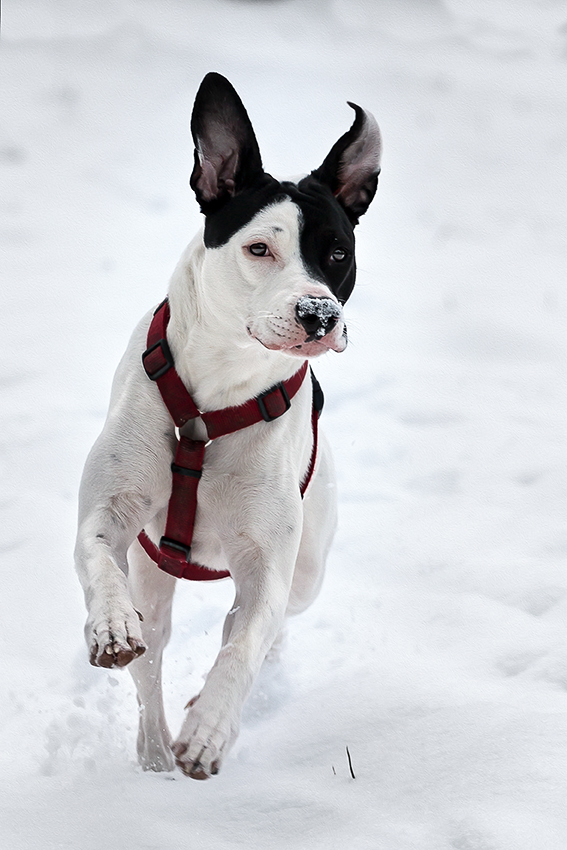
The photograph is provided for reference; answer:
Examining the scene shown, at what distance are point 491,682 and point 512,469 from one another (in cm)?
→ 246

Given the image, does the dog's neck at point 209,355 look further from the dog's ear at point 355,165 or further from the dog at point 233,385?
the dog's ear at point 355,165

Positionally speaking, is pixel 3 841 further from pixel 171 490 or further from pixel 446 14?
pixel 446 14

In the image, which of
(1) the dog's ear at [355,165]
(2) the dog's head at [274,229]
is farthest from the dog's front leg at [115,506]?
(1) the dog's ear at [355,165]

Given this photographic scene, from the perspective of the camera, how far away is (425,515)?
563 centimetres

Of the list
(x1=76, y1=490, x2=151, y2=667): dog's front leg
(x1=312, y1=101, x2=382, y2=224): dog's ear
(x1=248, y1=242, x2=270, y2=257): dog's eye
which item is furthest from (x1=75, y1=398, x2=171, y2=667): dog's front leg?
(x1=312, y1=101, x2=382, y2=224): dog's ear

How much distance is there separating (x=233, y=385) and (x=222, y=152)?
684 millimetres

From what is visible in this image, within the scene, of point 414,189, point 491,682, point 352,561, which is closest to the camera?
point 491,682

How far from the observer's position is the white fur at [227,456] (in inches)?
108

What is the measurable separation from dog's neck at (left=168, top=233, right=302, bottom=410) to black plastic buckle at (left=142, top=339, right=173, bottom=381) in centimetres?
3

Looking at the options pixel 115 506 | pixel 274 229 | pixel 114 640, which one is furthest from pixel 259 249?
pixel 114 640

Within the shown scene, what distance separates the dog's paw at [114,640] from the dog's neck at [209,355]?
82 cm

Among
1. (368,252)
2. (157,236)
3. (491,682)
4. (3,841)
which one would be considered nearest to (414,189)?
(368,252)

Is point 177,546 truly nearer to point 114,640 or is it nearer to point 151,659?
point 151,659

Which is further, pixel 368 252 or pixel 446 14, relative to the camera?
pixel 446 14
